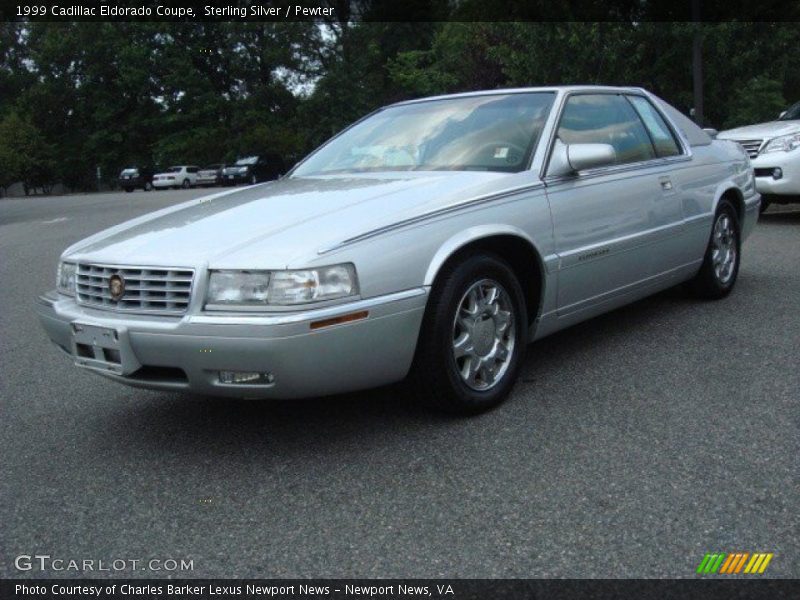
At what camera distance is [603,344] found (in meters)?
4.79

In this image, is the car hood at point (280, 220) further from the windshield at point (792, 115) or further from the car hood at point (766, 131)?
the windshield at point (792, 115)

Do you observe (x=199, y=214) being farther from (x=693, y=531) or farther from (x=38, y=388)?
(x=693, y=531)

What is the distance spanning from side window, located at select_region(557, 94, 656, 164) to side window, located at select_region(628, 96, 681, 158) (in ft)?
0.25

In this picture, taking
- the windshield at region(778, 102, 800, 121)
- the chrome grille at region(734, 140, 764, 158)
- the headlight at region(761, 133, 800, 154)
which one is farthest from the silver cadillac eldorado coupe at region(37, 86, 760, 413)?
the windshield at region(778, 102, 800, 121)

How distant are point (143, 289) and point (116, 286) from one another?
0.16 m

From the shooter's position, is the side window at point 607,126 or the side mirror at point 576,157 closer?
the side mirror at point 576,157

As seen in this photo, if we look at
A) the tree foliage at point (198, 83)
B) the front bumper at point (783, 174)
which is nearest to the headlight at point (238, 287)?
the front bumper at point (783, 174)

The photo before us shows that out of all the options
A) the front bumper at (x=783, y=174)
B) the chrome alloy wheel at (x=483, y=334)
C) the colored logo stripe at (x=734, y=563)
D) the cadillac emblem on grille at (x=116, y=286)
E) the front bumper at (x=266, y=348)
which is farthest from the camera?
the front bumper at (x=783, y=174)

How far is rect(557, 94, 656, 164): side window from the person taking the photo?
14.7 ft

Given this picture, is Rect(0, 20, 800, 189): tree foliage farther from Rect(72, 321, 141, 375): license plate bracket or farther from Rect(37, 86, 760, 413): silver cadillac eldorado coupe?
Rect(72, 321, 141, 375): license plate bracket

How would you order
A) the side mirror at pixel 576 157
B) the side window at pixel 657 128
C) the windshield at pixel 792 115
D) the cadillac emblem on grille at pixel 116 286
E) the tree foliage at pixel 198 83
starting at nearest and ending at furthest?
the cadillac emblem on grille at pixel 116 286, the side mirror at pixel 576 157, the side window at pixel 657 128, the windshield at pixel 792 115, the tree foliage at pixel 198 83

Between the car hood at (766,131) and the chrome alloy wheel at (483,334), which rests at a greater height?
the car hood at (766,131)

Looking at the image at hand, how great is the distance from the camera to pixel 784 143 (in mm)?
9398

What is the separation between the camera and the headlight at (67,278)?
145 inches
